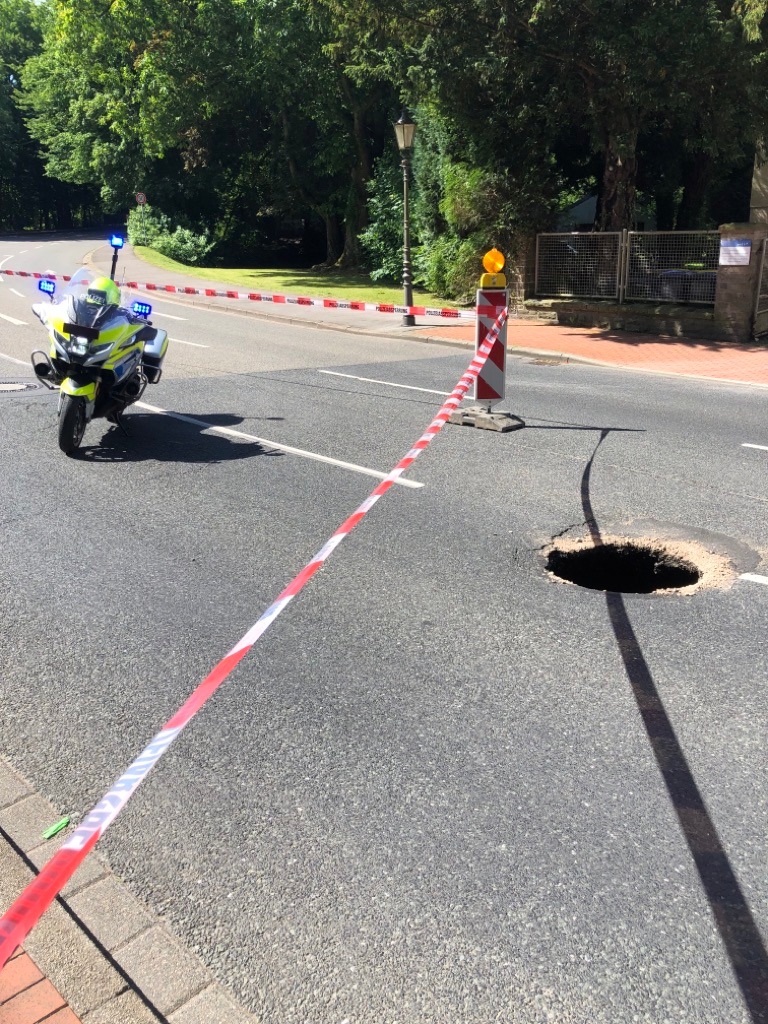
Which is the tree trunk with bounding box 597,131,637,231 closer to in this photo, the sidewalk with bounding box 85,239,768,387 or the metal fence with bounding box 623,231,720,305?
the metal fence with bounding box 623,231,720,305

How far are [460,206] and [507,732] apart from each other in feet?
65.5

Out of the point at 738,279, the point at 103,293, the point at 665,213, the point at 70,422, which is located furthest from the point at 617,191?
the point at 665,213

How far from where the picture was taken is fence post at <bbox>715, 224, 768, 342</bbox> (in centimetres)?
1566

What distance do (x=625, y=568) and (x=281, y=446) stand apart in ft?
13.5

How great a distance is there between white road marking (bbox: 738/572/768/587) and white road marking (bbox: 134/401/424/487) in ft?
9.29

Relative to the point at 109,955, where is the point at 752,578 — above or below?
above

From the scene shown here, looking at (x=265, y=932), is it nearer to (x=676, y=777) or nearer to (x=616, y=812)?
(x=616, y=812)

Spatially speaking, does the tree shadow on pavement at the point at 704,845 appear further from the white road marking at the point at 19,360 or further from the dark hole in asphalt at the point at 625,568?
the white road marking at the point at 19,360

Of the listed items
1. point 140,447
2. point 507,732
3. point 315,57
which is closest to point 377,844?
point 507,732

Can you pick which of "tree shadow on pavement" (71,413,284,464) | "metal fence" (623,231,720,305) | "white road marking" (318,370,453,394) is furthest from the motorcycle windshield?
"metal fence" (623,231,720,305)

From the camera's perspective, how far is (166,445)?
8805 mm

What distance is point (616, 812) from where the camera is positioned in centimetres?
325

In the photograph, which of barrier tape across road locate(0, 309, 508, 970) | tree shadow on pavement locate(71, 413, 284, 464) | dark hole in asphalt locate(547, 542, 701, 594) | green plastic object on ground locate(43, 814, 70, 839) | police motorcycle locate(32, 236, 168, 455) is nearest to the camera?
barrier tape across road locate(0, 309, 508, 970)

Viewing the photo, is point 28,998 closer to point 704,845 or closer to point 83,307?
point 704,845
